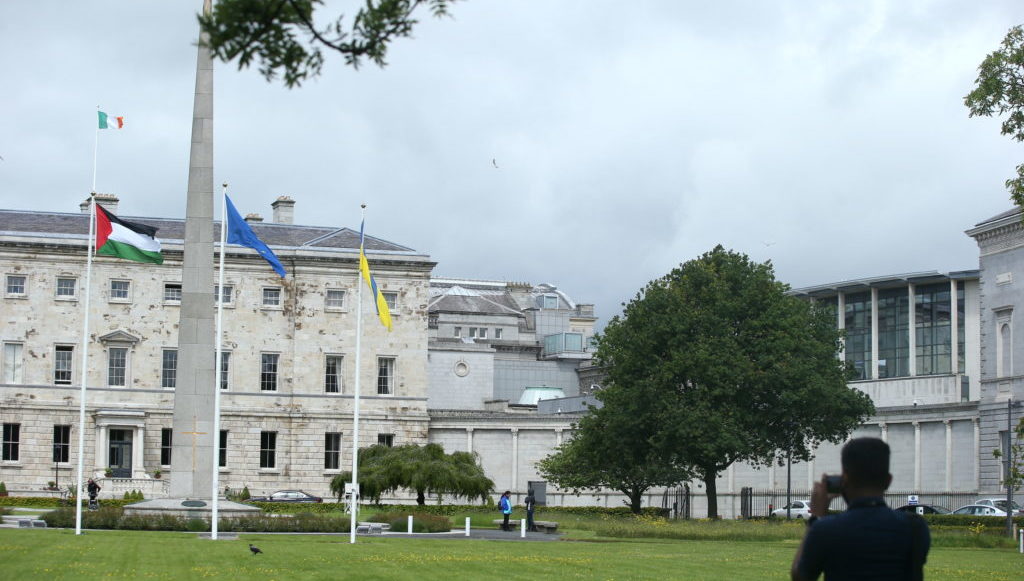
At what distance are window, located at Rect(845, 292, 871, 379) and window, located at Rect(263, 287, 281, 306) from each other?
47.2 m

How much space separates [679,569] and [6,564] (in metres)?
13.8

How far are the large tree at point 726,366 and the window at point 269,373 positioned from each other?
27615mm

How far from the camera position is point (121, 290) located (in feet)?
286

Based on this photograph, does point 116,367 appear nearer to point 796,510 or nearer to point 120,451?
point 120,451

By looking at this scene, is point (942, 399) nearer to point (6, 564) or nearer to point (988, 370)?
point (988, 370)

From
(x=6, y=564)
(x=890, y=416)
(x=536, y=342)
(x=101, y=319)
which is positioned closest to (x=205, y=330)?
(x=6, y=564)

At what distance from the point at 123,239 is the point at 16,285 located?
3974cm

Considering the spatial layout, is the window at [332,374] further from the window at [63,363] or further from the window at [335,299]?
the window at [63,363]

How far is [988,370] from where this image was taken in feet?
248

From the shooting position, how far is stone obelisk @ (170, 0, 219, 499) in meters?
50.4

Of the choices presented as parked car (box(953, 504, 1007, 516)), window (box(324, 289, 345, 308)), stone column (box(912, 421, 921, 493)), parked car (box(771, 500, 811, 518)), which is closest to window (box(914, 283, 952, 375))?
stone column (box(912, 421, 921, 493))

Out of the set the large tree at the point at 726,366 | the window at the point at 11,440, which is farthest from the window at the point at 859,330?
the window at the point at 11,440

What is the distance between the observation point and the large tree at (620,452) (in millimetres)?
65750

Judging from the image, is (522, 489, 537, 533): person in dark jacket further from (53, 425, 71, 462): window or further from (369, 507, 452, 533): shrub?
(53, 425, 71, 462): window
